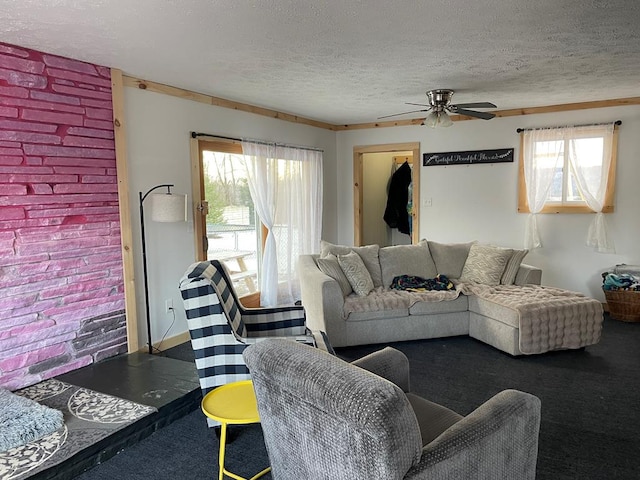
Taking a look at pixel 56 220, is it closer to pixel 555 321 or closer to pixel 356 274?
pixel 356 274

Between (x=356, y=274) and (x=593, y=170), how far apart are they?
290 centimetres

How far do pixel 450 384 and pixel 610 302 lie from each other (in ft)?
8.41

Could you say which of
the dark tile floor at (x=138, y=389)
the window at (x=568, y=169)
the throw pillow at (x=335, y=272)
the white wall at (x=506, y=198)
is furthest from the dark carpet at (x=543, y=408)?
the window at (x=568, y=169)

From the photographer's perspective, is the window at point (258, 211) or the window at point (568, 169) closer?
the window at point (258, 211)

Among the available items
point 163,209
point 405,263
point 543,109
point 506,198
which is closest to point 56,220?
point 163,209

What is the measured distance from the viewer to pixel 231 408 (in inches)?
80.0

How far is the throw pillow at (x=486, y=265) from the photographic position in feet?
14.7

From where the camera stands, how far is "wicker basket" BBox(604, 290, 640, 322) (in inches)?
181

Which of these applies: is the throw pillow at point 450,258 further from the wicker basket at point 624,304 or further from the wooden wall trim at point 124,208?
the wooden wall trim at point 124,208

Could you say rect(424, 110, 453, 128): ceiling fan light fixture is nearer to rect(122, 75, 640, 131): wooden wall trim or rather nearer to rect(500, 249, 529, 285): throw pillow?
rect(500, 249, 529, 285): throw pillow

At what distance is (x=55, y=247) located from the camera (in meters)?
3.20

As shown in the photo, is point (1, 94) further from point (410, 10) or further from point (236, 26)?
point (410, 10)

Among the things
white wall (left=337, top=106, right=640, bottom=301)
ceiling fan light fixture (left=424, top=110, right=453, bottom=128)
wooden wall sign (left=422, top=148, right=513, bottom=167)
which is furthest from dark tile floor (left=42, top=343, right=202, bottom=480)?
wooden wall sign (left=422, top=148, right=513, bottom=167)

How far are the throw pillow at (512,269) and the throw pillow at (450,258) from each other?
0.42 metres
